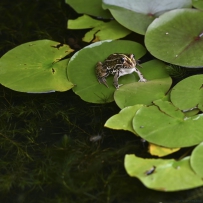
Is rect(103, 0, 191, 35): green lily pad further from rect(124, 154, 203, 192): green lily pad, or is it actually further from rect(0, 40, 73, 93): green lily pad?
rect(124, 154, 203, 192): green lily pad

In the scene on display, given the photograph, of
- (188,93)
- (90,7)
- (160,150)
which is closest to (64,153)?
(160,150)

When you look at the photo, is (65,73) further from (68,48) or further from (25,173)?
(25,173)

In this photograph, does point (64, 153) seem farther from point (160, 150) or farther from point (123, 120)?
point (160, 150)

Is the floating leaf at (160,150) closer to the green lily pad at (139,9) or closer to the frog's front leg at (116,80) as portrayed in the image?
the frog's front leg at (116,80)

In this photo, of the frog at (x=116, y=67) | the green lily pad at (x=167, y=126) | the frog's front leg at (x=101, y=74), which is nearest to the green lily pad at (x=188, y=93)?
the green lily pad at (x=167, y=126)

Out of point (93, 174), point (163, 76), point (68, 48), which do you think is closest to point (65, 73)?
point (68, 48)

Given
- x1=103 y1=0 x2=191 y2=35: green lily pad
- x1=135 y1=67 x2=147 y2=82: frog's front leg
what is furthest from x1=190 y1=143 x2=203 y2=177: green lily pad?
x1=103 y1=0 x2=191 y2=35: green lily pad
